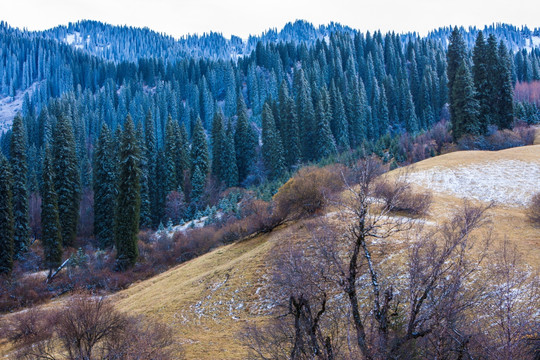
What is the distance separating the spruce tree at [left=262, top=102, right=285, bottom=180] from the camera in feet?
259

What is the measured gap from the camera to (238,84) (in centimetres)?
13950

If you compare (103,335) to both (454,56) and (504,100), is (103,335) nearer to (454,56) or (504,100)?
(504,100)

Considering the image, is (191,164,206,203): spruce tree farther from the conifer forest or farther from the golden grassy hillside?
the golden grassy hillside

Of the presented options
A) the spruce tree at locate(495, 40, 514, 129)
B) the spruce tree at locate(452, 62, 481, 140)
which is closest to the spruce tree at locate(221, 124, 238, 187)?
the spruce tree at locate(452, 62, 481, 140)

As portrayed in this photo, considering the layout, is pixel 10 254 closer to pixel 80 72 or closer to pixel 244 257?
pixel 244 257

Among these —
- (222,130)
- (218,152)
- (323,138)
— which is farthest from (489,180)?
(222,130)

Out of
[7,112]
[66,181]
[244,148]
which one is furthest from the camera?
[7,112]

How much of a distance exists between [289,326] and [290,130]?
67.7 metres

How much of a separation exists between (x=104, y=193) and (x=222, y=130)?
96.5 ft

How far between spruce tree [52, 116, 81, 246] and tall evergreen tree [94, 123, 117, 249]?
265cm

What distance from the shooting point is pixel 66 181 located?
56.0m

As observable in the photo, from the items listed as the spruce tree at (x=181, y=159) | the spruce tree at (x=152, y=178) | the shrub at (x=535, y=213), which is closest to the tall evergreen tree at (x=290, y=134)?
the spruce tree at (x=181, y=159)

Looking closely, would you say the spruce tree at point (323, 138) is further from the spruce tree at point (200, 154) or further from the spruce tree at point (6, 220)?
the spruce tree at point (6, 220)

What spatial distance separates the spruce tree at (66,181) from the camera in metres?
54.7
